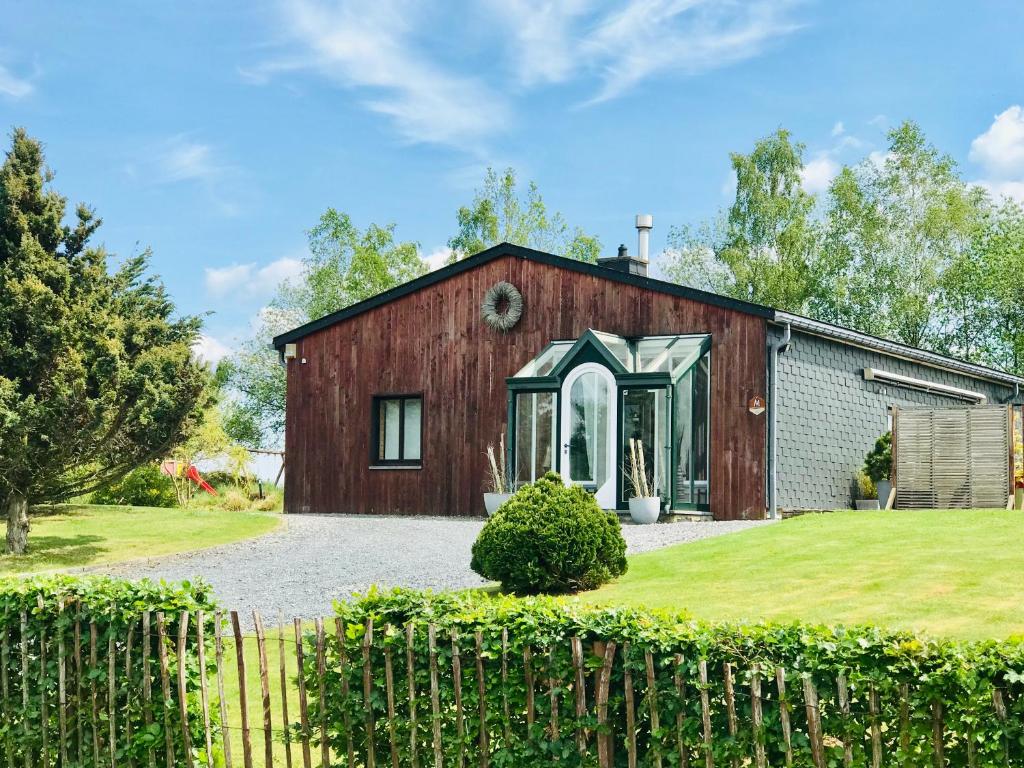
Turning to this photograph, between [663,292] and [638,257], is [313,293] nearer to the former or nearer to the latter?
[638,257]

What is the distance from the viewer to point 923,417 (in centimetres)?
1912

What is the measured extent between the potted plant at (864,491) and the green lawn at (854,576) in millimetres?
5472

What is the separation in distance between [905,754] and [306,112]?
25.8 m

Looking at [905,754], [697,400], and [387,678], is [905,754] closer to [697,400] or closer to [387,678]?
[387,678]

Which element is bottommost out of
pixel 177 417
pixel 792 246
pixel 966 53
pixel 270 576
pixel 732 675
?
pixel 270 576

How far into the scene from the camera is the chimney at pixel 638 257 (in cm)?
2222

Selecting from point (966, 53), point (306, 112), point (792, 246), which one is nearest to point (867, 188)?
point (792, 246)

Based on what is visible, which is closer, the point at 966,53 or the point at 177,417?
the point at 177,417

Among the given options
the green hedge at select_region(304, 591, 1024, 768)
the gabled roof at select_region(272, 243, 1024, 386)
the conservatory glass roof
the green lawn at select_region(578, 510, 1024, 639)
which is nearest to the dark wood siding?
the gabled roof at select_region(272, 243, 1024, 386)

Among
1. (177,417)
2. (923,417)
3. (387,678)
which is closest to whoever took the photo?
(387,678)

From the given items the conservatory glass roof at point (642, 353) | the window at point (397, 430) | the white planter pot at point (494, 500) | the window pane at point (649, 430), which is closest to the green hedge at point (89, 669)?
the white planter pot at point (494, 500)

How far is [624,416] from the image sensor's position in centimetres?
1914

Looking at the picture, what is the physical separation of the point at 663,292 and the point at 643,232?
3.18 m

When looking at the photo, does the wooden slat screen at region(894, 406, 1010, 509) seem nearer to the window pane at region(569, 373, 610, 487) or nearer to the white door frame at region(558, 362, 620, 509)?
the white door frame at region(558, 362, 620, 509)
